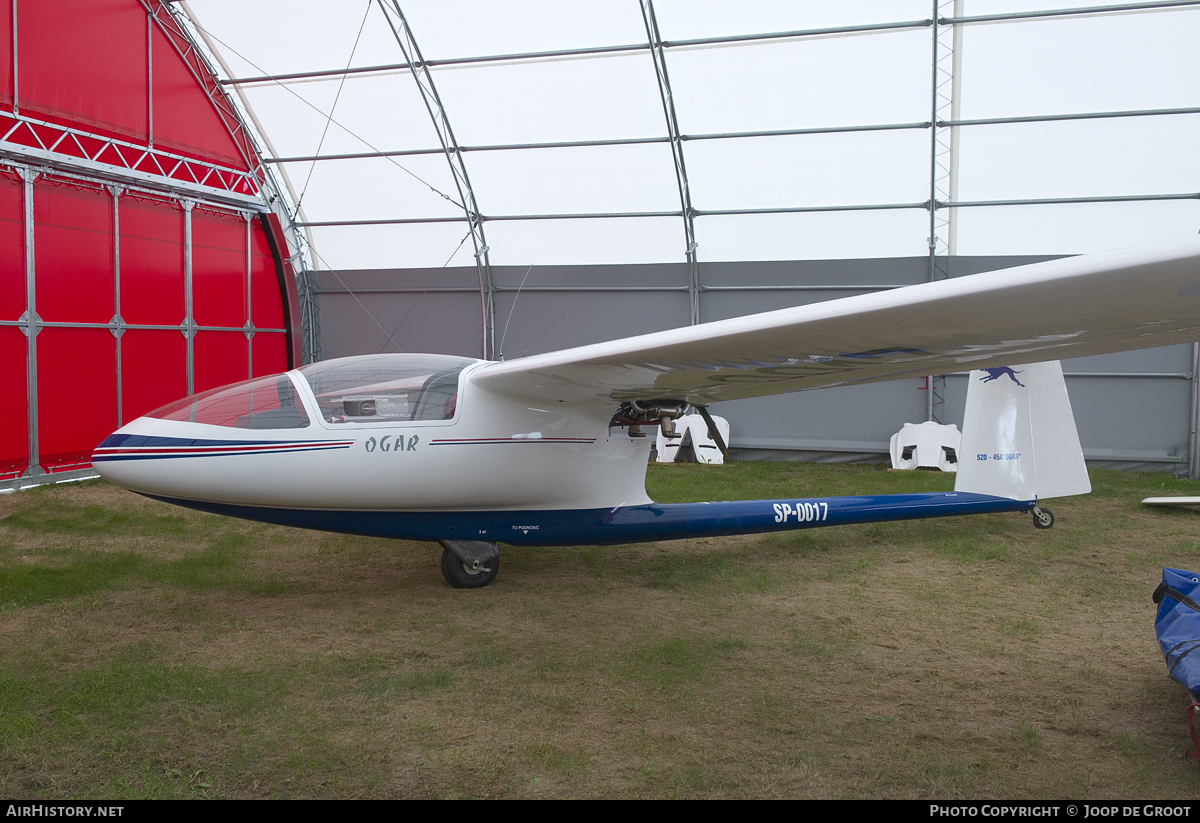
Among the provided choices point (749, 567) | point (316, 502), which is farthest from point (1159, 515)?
point (316, 502)

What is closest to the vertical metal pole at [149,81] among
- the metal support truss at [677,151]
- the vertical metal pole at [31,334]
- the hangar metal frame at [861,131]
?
the hangar metal frame at [861,131]

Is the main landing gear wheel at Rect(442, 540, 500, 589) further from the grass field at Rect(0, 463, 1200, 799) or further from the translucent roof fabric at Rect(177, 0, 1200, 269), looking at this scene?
the translucent roof fabric at Rect(177, 0, 1200, 269)

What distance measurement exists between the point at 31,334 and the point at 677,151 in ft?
30.8

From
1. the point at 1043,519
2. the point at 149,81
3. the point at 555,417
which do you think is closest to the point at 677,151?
the point at 1043,519

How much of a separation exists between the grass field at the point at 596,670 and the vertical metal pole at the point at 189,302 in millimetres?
6183

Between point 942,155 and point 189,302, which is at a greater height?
point 942,155

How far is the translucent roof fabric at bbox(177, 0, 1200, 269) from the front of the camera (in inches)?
417

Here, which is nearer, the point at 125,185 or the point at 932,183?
the point at 125,185

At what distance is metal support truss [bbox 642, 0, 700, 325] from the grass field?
276 inches

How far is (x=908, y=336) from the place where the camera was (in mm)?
3375

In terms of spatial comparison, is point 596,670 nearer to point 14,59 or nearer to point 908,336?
point 908,336

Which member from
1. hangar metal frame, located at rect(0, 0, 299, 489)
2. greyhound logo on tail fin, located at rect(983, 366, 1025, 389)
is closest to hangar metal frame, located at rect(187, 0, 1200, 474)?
hangar metal frame, located at rect(0, 0, 299, 489)

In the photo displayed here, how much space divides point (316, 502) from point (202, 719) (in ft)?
4.95

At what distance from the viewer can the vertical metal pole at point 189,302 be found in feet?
40.5
